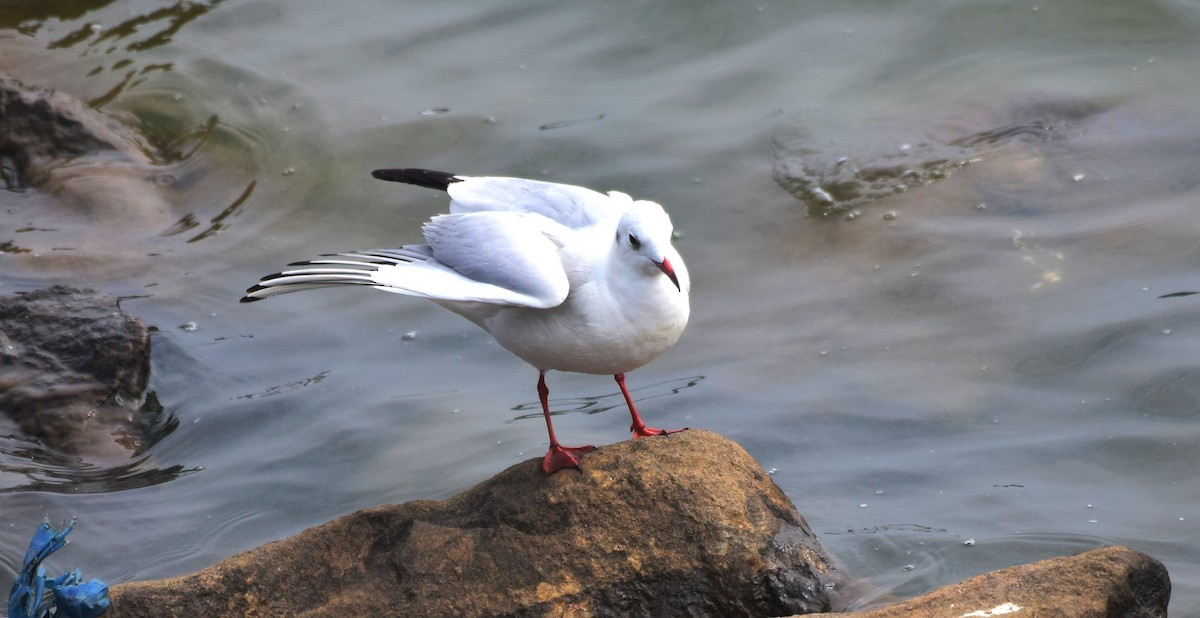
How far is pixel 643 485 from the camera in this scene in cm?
472

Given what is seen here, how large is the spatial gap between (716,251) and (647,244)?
163 inches

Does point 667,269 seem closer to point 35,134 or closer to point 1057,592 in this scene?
point 1057,592

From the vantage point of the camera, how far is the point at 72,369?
6832 mm

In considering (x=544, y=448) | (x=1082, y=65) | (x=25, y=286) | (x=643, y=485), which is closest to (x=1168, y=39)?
(x=1082, y=65)

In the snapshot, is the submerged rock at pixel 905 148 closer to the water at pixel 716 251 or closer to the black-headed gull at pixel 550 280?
the water at pixel 716 251

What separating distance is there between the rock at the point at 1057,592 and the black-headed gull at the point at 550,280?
126 centimetres

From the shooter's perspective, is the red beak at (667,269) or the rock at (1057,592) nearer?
the rock at (1057,592)

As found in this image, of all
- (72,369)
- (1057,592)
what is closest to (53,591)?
(72,369)

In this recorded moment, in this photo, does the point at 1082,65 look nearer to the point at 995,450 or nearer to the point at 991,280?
the point at 991,280

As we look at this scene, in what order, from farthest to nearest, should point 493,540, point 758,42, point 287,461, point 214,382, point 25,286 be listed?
point 758,42, point 25,286, point 214,382, point 287,461, point 493,540

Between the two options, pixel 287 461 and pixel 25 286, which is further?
pixel 25 286

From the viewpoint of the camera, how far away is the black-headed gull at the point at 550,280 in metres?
4.50

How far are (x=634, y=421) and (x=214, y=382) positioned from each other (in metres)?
3.20

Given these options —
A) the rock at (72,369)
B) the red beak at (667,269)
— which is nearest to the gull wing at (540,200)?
the red beak at (667,269)
